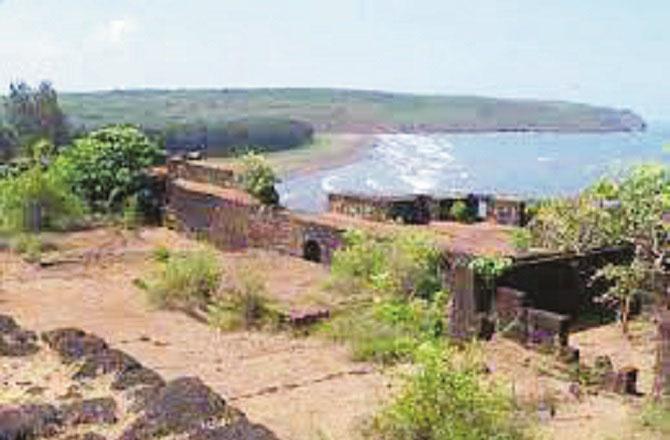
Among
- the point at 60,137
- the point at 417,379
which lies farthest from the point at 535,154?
the point at 417,379

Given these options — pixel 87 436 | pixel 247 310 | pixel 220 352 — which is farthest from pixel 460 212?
pixel 87 436

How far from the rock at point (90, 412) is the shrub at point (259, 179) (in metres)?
14.4

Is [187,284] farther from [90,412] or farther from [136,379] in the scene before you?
[90,412]

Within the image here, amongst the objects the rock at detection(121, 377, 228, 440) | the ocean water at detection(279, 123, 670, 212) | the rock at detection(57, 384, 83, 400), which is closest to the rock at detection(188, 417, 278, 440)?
the rock at detection(121, 377, 228, 440)

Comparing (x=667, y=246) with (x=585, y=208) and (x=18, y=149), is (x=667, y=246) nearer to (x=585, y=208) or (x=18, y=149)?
(x=585, y=208)

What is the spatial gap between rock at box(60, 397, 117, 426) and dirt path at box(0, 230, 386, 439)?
1826 mm

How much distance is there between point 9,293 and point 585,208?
1257 cm

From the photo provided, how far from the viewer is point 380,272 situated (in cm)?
2189

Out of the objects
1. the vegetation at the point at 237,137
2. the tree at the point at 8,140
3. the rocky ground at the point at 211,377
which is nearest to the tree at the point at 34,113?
the tree at the point at 8,140

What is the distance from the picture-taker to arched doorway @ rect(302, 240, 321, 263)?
89.3 feet

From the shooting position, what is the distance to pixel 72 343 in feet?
61.8

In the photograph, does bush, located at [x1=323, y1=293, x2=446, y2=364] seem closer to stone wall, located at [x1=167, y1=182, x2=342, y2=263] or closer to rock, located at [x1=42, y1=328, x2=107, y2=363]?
rock, located at [x1=42, y1=328, x2=107, y2=363]

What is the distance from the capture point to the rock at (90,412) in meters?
14.8

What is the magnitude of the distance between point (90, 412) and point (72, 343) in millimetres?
3966
